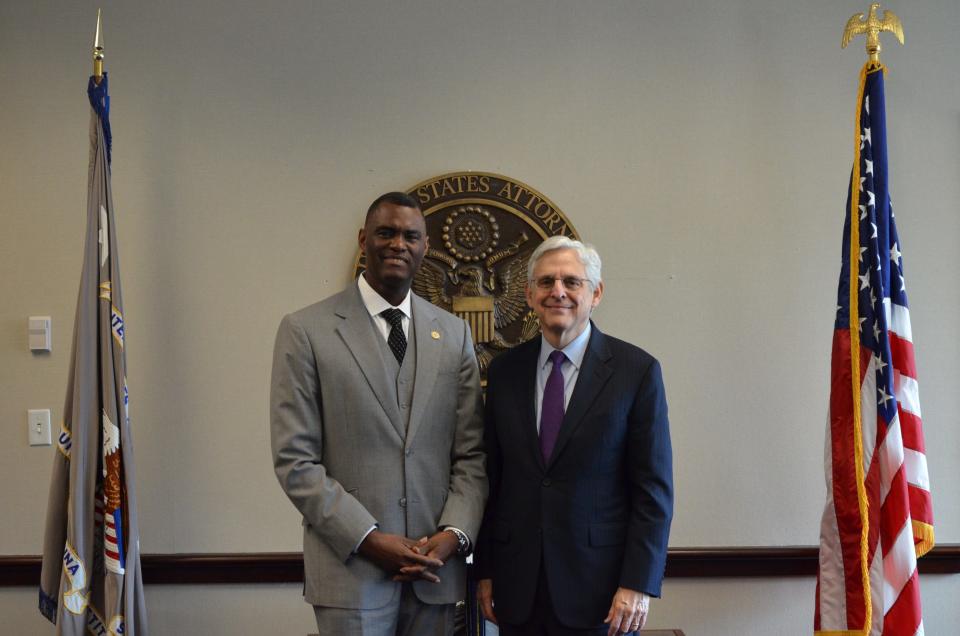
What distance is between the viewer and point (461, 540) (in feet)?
6.02

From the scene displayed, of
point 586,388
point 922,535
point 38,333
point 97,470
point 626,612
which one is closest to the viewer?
point 626,612

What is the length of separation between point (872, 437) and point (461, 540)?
1254mm

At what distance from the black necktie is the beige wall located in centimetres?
78

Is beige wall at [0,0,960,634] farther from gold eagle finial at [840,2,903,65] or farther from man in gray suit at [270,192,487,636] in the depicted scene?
man in gray suit at [270,192,487,636]

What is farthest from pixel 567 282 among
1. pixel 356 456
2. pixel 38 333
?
pixel 38 333

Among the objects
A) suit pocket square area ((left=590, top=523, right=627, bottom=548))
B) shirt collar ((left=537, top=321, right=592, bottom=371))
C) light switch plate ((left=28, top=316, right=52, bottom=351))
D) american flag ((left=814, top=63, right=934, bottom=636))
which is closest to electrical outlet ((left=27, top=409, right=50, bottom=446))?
light switch plate ((left=28, top=316, right=52, bottom=351))

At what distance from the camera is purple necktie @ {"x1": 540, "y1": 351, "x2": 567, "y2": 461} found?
1863 mm

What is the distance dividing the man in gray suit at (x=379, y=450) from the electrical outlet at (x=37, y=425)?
123cm

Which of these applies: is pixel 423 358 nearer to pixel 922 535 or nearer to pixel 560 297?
pixel 560 297

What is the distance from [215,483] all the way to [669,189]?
5.97ft

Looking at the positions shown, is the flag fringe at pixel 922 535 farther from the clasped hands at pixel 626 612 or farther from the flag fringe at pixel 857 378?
the clasped hands at pixel 626 612

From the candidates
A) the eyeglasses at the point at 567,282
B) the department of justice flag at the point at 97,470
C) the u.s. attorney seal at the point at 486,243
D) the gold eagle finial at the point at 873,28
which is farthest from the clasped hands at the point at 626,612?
the gold eagle finial at the point at 873,28

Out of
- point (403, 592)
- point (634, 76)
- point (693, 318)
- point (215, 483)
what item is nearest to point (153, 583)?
point (215, 483)

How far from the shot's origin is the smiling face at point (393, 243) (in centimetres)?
190
